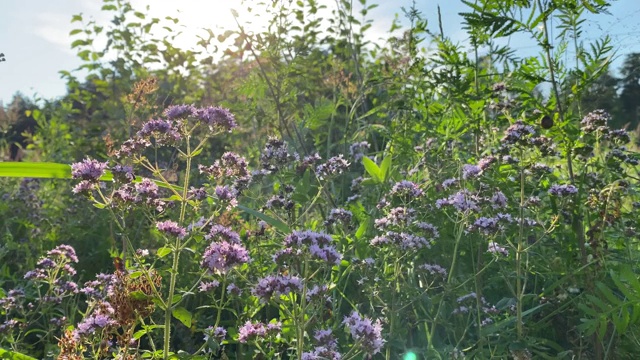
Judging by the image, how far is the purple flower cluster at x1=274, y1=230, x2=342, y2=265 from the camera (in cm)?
221

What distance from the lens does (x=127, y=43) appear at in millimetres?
7129

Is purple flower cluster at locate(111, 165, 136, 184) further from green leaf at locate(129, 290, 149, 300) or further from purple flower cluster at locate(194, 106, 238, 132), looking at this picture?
green leaf at locate(129, 290, 149, 300)

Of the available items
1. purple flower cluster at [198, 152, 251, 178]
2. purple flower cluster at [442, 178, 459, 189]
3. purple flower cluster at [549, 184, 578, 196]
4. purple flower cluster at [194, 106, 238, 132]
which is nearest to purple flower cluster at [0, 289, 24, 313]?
purple flower cluster at [198, 152, 251, 178]

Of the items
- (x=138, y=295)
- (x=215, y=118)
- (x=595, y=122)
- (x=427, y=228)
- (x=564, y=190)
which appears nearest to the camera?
(x=138, y=295)

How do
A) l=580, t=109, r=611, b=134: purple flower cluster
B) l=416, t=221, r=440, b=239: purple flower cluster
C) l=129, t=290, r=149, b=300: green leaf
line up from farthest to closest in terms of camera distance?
1. l=580, t=109, r=611, b=134: purple flower cluster
2. l=416, t=221, r=440, b=239: purple flower cluster
3. l=129, t=290, r=149, b=300: green leaf

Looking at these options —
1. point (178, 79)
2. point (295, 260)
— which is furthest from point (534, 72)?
point (178, 79)

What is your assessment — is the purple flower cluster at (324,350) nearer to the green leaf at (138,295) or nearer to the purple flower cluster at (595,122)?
the green leaf at (138,295)

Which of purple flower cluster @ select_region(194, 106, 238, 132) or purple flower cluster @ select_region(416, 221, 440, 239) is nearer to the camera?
purple flower cluster @ select_region(194, 106, 238, 132)

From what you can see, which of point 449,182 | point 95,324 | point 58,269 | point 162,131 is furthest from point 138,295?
point 449,182

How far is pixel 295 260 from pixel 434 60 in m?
1.25

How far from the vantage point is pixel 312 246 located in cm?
221

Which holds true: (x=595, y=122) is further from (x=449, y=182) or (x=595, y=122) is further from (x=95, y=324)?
(x=95, y=324)

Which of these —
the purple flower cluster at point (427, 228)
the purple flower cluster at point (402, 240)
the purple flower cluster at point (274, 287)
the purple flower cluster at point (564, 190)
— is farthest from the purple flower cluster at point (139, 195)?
the purple flower cluster at point (564, 190)

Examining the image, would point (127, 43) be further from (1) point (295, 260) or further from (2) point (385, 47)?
(1) point (295, 260)
